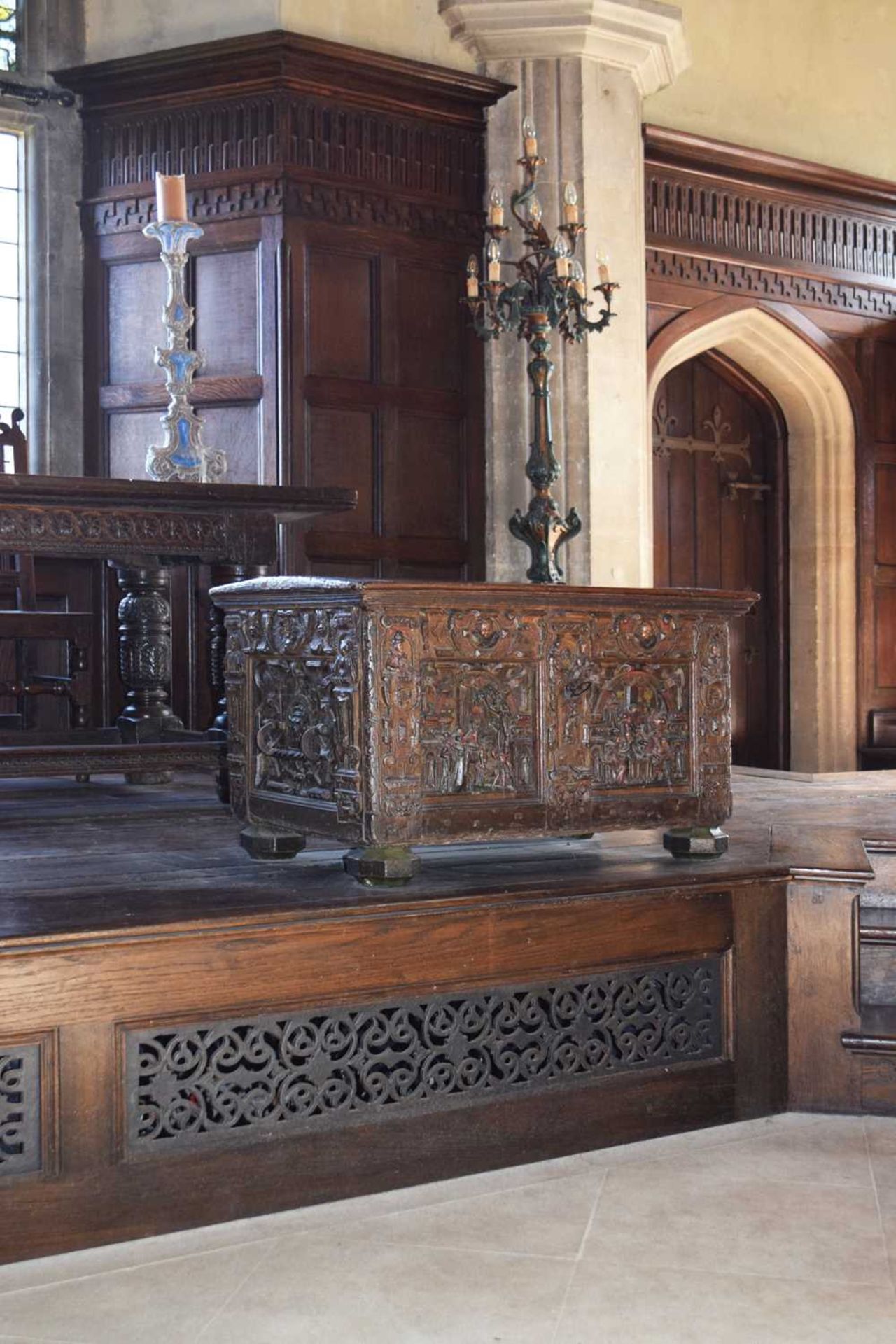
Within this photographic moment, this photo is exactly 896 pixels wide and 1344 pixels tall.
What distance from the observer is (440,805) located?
288cm

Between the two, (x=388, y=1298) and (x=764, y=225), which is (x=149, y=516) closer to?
(x=388, y=1298)

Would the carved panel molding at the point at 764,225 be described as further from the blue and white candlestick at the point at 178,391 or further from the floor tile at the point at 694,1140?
the floor tile at the point at 694,1140

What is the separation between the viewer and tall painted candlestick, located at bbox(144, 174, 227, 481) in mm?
4246

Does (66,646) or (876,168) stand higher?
(876,168)

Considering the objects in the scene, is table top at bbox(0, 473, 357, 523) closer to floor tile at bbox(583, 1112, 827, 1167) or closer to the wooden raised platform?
the wooden raised platform

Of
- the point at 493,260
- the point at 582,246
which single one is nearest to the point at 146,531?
the point at 493,260

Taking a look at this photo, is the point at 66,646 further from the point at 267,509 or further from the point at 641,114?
the point at 641,114

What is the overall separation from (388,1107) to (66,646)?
168 inches

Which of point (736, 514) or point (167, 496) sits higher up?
point (736, 514)

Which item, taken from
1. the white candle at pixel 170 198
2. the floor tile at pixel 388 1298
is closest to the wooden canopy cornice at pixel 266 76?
the white candle at pixel 170 198

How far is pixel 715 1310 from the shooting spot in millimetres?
2158

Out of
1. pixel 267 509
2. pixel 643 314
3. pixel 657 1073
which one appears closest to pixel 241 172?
pixel 643 314

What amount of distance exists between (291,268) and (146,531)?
9.85 ft

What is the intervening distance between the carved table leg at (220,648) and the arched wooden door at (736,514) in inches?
183
